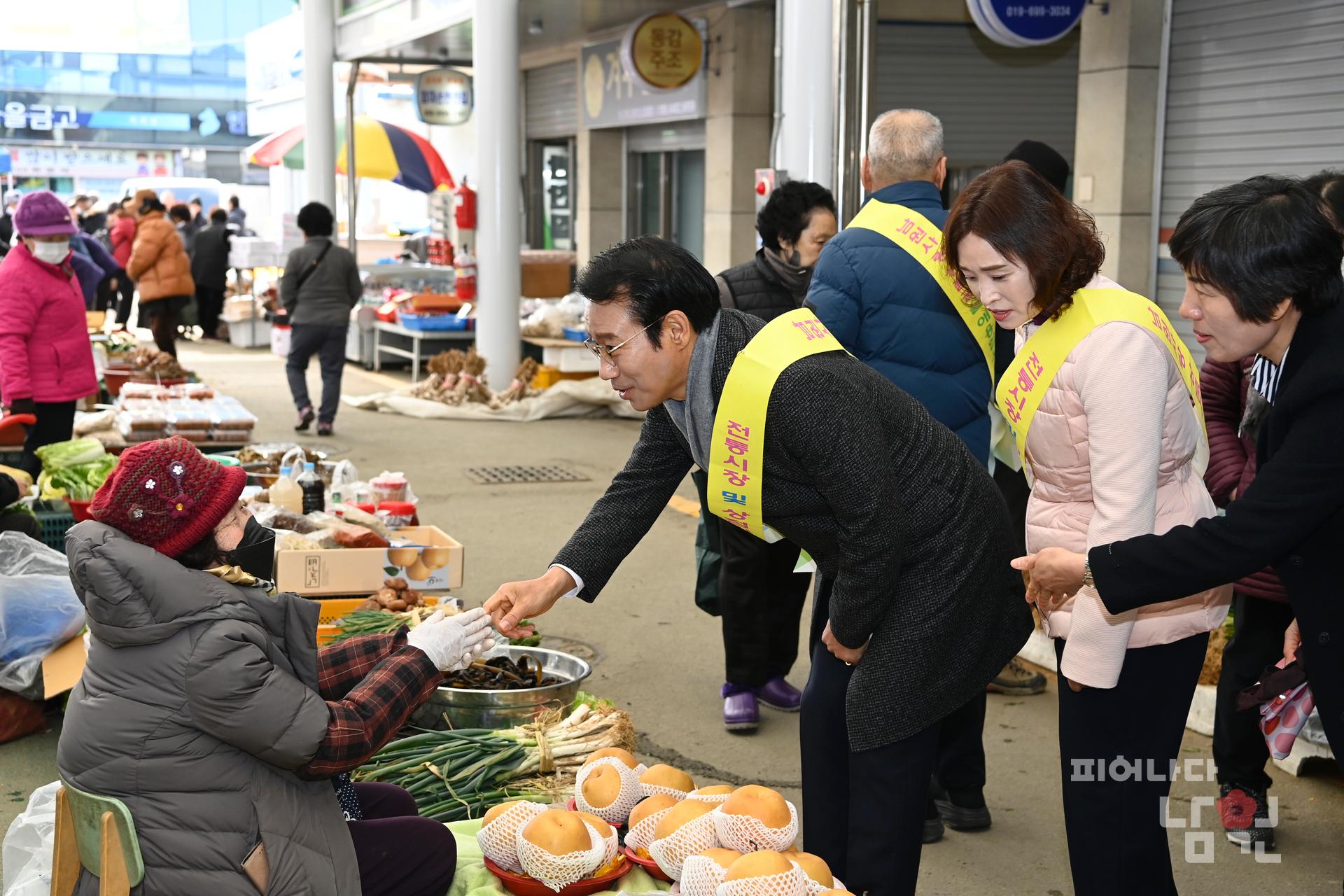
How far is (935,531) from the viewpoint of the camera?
2.66 metres

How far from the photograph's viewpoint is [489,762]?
371cm

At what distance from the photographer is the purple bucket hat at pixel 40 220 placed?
22.4 ft

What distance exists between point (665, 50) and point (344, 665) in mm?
11329

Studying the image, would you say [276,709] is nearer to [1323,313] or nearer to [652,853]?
[652,853]

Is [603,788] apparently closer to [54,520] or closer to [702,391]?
[702,391]

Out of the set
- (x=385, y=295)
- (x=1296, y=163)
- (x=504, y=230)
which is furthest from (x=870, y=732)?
(x=385, y=295)

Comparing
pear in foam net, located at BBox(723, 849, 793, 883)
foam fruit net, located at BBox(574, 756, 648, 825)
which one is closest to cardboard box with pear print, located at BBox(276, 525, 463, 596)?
foam fruit net, located at BBox(574, 756, 648, 825)

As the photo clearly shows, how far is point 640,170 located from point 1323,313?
14.5m

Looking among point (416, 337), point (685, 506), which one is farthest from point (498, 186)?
point (685, 506)

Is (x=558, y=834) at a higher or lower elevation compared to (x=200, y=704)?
lower

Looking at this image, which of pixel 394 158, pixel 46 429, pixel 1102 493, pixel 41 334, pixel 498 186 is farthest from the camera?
pixel 394 158

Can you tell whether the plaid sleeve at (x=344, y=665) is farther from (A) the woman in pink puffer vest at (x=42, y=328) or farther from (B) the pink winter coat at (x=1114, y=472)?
(A) the woman in pink puffer vest at (x=42, y=328)

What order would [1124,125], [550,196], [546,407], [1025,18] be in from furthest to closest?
[550,196] < [546,407] < [1124,125] < [1025,18]

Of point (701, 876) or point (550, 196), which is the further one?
point (550, 196)
